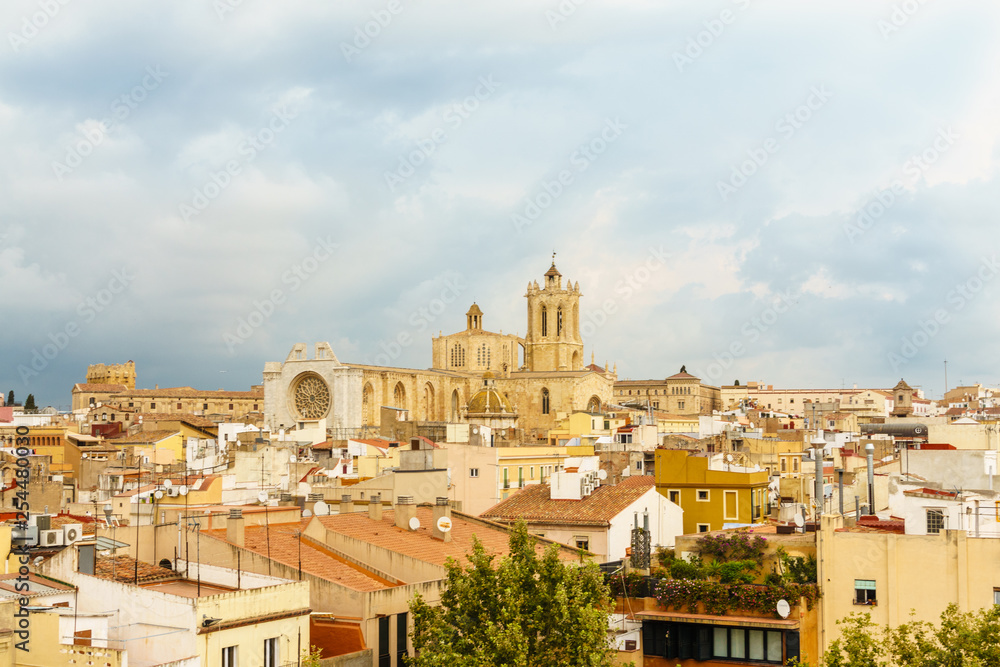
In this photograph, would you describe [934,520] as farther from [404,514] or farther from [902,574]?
[404,514]

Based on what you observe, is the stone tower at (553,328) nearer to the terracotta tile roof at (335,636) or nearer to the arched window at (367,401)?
the arched window at (367,401)

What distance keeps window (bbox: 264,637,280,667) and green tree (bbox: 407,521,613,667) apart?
1761mm

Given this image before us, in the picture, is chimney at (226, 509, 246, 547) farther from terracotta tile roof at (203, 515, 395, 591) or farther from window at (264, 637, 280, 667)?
window at (264, 637, 280, 667)

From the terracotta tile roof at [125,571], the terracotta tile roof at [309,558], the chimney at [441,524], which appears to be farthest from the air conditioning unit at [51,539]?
the chimney at [441,524]

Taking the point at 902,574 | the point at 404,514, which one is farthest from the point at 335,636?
the point at 902,574

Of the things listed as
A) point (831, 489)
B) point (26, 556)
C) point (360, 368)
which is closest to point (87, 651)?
point (26, 556)

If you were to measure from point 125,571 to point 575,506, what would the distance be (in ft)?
38.9

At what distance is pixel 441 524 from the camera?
23547 millimetres

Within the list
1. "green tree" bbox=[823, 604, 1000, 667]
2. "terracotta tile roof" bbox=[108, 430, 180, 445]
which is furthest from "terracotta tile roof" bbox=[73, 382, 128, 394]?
"green tree" bbox=[823, 604, 1000, 667]

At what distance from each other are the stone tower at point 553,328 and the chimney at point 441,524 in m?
102

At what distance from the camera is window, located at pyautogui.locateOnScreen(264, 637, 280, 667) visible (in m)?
15.3

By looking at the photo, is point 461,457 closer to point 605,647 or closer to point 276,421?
point 605,647

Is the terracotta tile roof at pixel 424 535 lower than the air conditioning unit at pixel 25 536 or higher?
lower

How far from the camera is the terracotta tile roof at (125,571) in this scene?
53.4 ft
